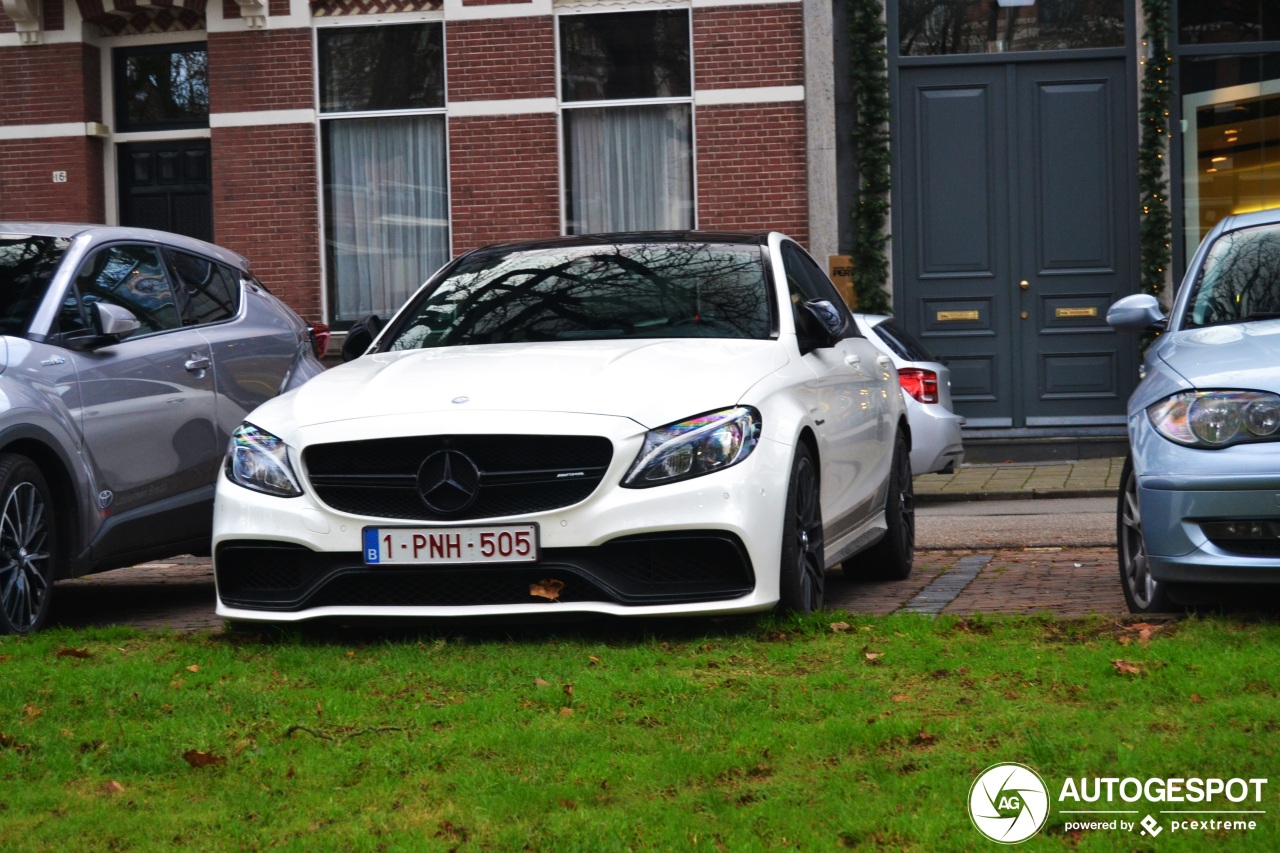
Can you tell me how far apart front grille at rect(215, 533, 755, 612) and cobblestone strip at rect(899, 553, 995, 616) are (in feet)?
3.71

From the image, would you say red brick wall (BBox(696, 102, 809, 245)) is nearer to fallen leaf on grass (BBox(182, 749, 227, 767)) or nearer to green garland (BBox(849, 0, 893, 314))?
green garland (BBox(849, 0, 893, 314))

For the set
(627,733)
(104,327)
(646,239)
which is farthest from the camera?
(646,239)

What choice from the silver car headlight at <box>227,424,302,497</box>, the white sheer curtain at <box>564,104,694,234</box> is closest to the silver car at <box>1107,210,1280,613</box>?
the silver car headlight at <box>227,424,302,497</box>

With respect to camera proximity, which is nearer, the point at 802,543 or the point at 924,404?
the point at 802,543

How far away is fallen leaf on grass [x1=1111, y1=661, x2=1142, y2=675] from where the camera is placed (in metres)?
5.11

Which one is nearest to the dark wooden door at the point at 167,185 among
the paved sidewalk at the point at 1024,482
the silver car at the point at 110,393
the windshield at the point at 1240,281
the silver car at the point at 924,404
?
the paved sidewalk at the point at 1024,482

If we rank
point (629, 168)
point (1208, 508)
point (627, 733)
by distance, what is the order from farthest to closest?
1. point (629, 168)
2. point (1208, 508)
3. point (627, 733)

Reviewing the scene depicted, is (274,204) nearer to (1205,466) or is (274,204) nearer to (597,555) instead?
(597,555)

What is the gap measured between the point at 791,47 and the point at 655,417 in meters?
12.5

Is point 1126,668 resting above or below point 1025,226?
below

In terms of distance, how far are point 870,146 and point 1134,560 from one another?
11.7m

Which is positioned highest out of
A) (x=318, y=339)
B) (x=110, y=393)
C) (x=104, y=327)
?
(x=104, y=327)

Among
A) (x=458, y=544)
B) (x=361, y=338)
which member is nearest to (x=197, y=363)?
(x=361, y=338)

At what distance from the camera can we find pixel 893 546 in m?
8.26
